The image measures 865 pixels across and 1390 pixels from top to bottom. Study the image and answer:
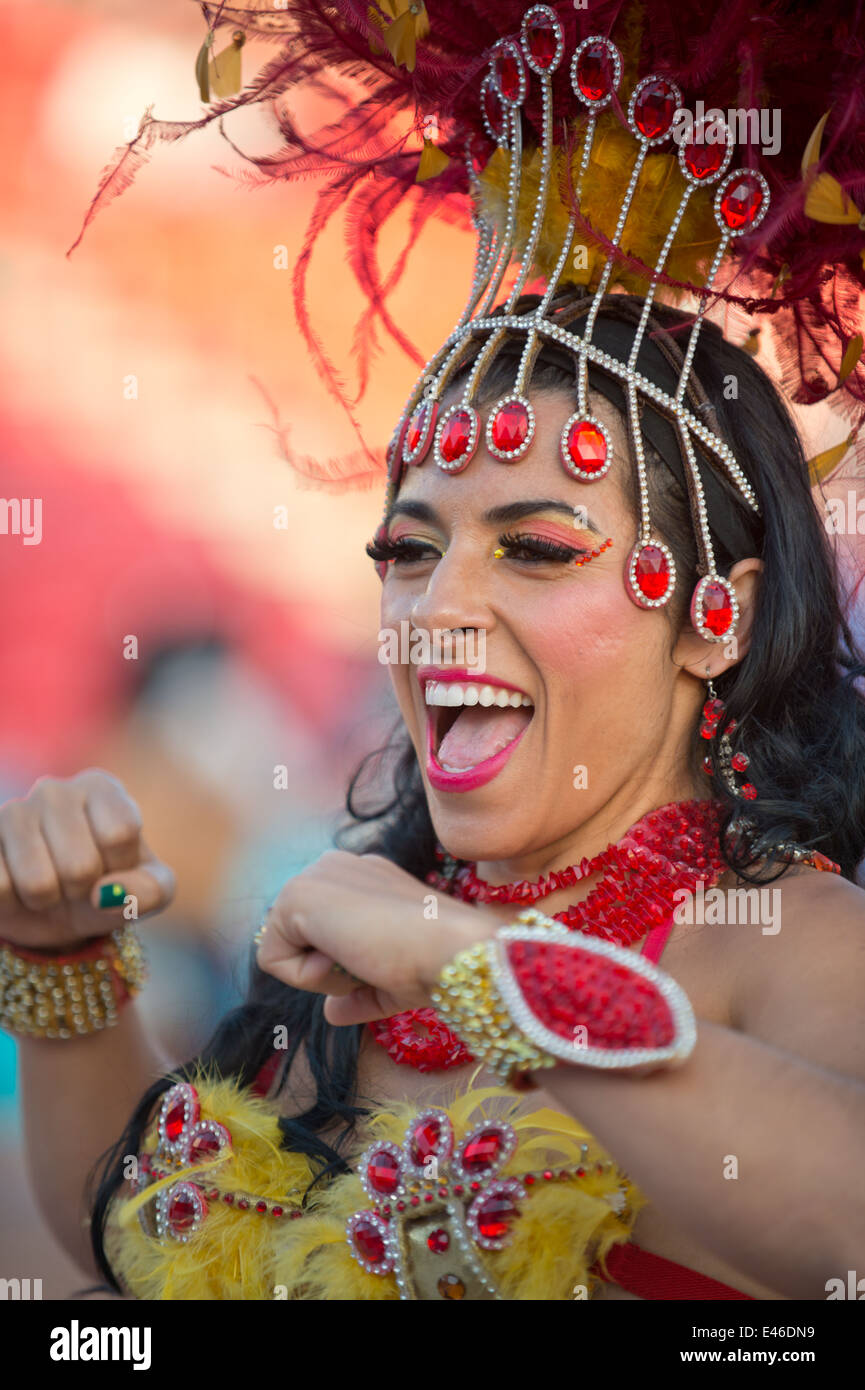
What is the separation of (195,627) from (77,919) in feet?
10.3

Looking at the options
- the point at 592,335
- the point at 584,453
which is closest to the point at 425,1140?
the point at 584,453

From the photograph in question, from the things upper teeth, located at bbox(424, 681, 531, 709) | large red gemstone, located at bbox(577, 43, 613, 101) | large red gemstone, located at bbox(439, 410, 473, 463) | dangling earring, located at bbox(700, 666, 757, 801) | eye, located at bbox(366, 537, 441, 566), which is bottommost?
dangling earring, located at bbox(700, 666, 757, 801)

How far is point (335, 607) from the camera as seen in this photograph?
17.2 ft

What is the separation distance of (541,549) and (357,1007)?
2.31 ft

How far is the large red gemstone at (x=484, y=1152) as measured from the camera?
65.0 inches

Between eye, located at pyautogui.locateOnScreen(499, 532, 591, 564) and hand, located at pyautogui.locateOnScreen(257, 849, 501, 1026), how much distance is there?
0.54 m

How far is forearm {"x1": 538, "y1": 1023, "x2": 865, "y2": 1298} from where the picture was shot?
1.24 metres

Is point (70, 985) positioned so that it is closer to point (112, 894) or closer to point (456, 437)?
point (112, 894)

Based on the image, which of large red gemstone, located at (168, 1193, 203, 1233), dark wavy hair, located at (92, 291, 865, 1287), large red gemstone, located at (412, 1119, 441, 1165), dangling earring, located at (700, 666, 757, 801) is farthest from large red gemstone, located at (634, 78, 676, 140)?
large red gemstone, located at (168, 1193, 203, 1233)

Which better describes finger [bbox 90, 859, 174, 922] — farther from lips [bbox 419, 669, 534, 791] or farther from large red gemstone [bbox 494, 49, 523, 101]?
large red gemstone [bbox 494, 49, 523, 101]

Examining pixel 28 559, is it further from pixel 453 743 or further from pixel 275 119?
pixel 453 743

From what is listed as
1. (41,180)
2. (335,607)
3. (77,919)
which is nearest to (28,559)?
(335,607)

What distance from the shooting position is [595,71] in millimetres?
1964

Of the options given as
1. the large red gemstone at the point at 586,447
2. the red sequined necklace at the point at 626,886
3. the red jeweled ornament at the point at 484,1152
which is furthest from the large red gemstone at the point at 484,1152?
the large red gemstone at the point at 586,447
